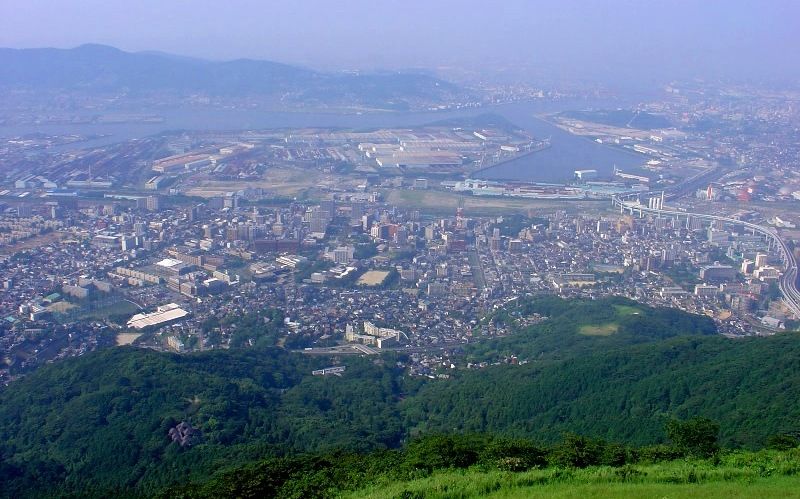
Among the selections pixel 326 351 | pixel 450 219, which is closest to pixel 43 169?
pixel 450 219

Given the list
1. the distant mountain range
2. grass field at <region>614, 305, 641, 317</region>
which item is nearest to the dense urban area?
grass field at <region>614, 305, 641, 317</region>

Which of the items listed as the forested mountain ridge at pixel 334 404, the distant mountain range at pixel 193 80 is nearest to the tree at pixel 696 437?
the forested mountain ridge at pixel 334 404

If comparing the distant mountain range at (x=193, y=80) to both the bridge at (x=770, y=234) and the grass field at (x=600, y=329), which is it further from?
the grass field at (x=600, y=329)

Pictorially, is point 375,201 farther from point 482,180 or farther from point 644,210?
point 644,210

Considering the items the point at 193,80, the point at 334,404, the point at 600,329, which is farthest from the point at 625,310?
the point at 193,80

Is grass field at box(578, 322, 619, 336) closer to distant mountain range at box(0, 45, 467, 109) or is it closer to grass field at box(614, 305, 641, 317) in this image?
grass field at box(614, 305, 641, 317)

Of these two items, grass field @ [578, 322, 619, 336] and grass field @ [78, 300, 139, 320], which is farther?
grass field @ [78, 300, 139, 320]
